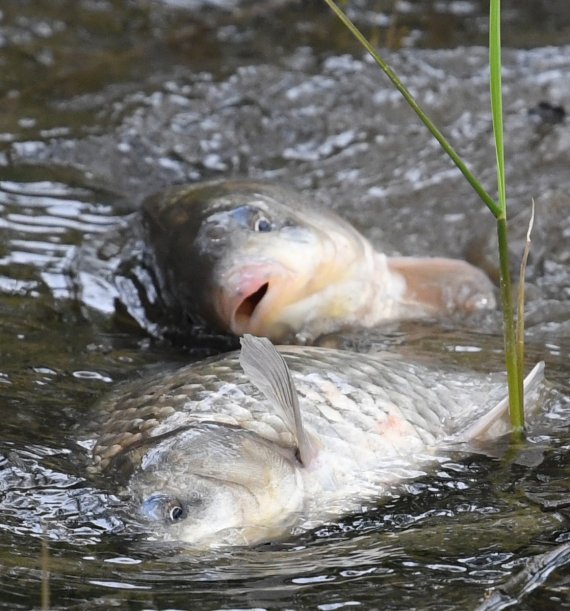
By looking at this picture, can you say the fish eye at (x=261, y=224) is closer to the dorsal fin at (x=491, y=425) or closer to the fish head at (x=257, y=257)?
the fish head at (x=257, y=257)

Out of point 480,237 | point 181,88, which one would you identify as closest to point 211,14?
point 181,88

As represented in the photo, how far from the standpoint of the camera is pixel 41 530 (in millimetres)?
2848

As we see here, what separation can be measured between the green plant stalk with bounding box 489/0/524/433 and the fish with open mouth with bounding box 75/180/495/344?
1075mm

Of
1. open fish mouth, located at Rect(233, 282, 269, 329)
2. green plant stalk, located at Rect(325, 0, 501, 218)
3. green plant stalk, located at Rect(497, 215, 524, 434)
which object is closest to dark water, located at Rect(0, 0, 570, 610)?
green plant stalk, located at Rect(497, 215, 524, 434)

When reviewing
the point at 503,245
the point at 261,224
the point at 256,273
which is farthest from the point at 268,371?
the point at 261,224

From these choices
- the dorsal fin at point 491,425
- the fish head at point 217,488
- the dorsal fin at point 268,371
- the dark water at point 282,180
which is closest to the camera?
the dark water at point 282,180

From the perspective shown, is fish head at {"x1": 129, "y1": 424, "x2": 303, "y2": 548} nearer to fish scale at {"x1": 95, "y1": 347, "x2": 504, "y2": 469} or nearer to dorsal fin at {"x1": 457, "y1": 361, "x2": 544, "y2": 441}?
fish scale at {"x1": 95, "y1": 347, "x2": 504, "y2": 469}

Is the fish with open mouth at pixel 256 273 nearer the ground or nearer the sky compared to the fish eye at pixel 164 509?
nearer the sky

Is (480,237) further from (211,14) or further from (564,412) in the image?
(211,14)

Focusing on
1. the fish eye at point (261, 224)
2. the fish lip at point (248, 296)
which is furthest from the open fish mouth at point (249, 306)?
the fish eye at point (261, 224)

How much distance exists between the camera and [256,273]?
4.04m

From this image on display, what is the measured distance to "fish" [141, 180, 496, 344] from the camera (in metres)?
4.08

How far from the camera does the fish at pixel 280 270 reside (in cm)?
408

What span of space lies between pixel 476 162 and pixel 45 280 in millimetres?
2306
